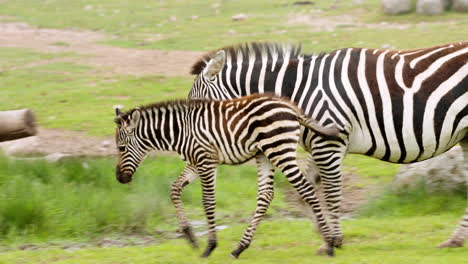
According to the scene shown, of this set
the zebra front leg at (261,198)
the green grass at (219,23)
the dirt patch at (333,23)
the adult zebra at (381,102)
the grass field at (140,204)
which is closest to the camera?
the zebra front leg at (261,198)

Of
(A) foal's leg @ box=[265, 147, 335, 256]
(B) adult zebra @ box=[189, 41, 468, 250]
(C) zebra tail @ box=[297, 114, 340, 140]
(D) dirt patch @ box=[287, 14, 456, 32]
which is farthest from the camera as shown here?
(D) dirt patch @ box=[287, 14, 456, 32]

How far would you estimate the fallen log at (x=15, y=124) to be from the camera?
737 cm

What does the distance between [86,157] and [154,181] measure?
46.1 inches

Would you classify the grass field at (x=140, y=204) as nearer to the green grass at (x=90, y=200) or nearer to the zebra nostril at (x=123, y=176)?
the green grass at (x=90, y=200)

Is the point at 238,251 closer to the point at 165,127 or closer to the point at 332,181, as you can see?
the point at 332,181

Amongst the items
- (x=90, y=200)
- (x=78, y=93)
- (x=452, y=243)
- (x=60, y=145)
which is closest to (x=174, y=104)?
(x=90, y=200)

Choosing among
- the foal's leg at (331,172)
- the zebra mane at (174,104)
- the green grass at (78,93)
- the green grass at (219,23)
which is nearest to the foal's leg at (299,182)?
the foal's leg at (331,172)

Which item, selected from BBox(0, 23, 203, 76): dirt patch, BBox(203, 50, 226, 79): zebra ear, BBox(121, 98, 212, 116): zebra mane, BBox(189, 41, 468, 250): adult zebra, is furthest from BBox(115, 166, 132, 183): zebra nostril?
BBox(0, 23, 203, 76): dirt patch

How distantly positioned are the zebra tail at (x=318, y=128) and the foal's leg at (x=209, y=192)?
0.92 metres

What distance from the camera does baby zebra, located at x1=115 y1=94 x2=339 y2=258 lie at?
23.6ft

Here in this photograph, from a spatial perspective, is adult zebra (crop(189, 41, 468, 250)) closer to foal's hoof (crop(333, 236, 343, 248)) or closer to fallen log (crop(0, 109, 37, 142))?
foal's hoof (crop(333, 236, 343, 248))

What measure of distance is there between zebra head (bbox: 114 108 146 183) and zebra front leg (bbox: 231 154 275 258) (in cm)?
124

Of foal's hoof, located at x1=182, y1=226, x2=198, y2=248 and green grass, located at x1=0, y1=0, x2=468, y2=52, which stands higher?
foal's hoof, located at x1=182, y1=226, x2=198, y2=248

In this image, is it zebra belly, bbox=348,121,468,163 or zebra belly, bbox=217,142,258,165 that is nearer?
zebra belly, bbox=217,142,258,165
